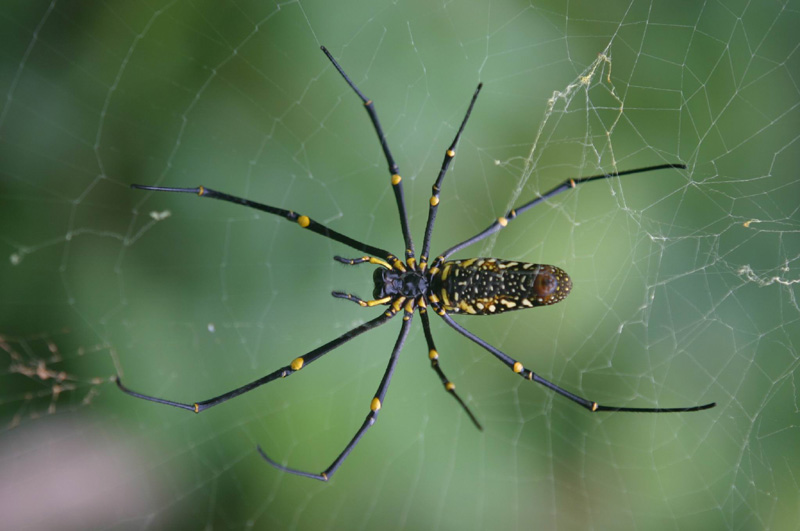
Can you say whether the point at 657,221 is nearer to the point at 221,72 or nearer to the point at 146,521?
the point at 221,72

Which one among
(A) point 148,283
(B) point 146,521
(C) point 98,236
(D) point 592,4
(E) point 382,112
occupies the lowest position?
(B) point 146,521

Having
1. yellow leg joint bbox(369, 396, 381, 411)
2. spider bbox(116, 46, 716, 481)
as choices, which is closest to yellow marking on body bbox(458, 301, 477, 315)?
spider bbox(116, 46, 716, 481)

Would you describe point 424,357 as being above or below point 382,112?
below

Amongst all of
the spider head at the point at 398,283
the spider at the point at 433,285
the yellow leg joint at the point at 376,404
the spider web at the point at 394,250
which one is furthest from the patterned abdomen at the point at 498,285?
the spider web at the point at 394,250

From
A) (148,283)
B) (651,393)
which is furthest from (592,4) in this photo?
(148,283)

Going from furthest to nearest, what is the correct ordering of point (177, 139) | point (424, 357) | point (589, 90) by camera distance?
point (424, 357) < point (177, 139) < point (589, 90)

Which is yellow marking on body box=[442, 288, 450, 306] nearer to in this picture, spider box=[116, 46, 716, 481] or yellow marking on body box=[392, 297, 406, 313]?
spider box=[116, 46, 716, 481]
